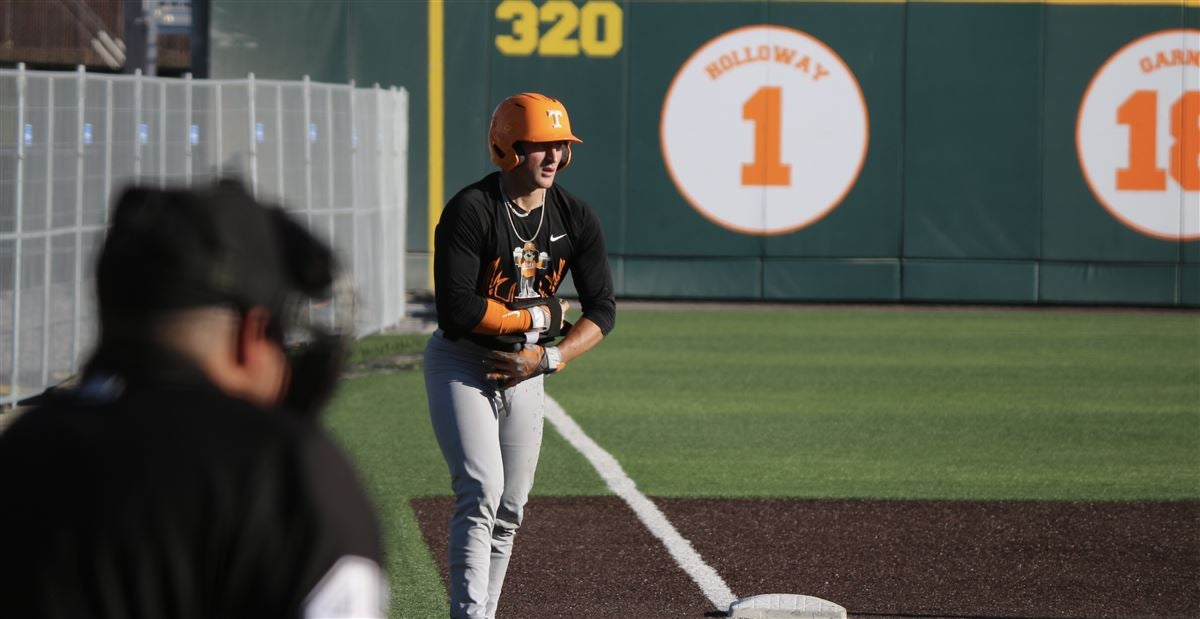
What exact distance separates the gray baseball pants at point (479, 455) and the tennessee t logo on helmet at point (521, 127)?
0.71 metres

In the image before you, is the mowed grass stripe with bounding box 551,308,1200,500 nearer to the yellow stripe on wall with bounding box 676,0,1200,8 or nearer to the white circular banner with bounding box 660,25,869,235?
the white circular banner with bounding box 660,25,869,235

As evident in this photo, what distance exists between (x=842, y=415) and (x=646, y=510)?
3841mm

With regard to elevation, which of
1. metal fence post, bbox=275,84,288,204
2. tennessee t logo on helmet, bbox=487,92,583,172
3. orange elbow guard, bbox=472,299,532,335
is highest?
metal fence post, bbox=275,84,288,204

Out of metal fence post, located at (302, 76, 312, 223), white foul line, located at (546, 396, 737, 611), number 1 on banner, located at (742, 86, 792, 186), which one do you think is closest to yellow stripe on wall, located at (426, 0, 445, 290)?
number 1 on banner, located at (742, 86, 792, 186)

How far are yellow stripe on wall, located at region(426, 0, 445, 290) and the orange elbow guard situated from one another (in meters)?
14.6

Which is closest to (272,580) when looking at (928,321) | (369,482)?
(369,482)

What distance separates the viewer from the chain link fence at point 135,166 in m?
11.6

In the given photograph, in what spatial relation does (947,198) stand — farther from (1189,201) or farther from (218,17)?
(218,17)

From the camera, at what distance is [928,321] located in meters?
19.5

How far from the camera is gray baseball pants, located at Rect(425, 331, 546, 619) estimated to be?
19.4 ft

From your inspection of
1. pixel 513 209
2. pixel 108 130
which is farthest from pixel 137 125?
pixel 513 209

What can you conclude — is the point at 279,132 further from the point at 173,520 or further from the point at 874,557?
the point at 173,520

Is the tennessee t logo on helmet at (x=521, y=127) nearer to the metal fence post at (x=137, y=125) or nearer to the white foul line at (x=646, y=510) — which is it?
the white foul line at (x=646, y=510)

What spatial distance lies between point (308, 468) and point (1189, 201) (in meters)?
20.8
